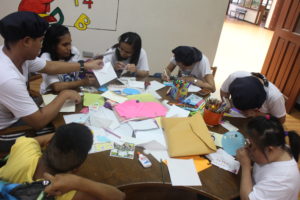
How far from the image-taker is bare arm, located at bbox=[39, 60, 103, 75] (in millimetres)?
1869

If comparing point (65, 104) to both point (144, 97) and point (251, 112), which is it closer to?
point (144, 97)

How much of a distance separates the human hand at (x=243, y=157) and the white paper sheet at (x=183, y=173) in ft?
0.88

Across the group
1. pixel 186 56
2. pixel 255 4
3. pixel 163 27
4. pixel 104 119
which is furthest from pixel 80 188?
pixel 255 4

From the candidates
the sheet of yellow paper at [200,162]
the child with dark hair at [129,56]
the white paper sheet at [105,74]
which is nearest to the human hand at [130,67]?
the child with dark hair at [129,56]

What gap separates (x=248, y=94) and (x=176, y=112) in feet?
1.76

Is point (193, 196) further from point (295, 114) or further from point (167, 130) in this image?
point (295, 114)

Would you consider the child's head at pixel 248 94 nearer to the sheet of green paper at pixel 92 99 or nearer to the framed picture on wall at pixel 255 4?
the sheet of green paper at pixel 92 99

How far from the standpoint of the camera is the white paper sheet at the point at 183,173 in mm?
1190

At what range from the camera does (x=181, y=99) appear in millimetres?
1997

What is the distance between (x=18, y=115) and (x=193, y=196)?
134 cm

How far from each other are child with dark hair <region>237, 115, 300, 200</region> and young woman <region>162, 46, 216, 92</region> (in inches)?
44.1

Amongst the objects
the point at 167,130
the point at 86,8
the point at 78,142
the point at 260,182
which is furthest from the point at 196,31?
the point at 78,142

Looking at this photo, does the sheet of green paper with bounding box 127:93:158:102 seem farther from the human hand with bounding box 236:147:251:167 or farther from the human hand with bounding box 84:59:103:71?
the human hand with bounding box 236:147:251:167

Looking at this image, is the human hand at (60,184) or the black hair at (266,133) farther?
the black hair at (266,133)
